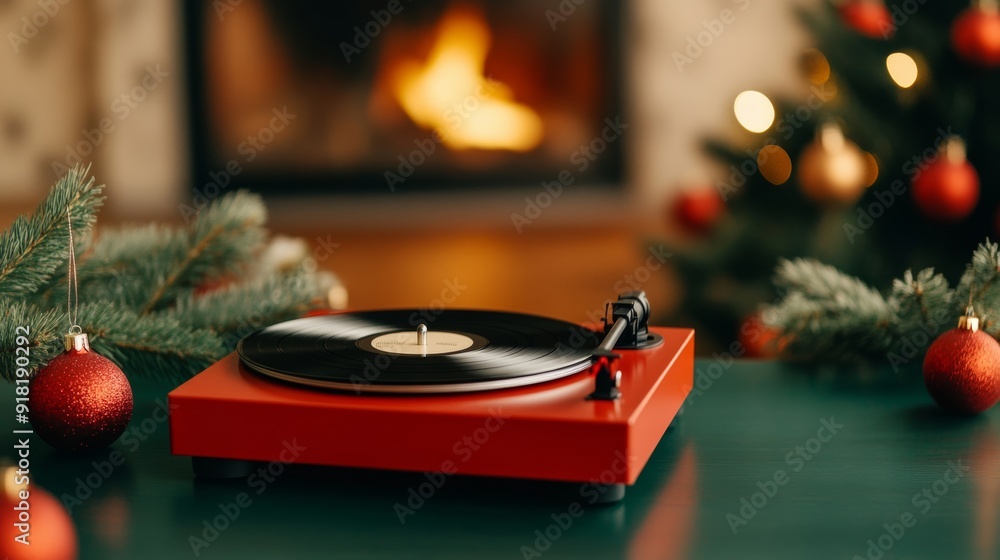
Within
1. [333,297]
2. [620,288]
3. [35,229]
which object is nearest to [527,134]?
[620,288]

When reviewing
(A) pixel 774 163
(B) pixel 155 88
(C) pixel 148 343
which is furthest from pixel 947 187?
(B) pixel 155 88

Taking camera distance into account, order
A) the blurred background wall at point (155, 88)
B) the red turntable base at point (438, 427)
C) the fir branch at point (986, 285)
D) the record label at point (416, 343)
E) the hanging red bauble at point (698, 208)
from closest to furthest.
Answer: the red turntable base at point (438, 427) → the record label at point (416, 343) → the fir branch at point (986, 285) → the hanging red bauble at point (698, 208) → the blurred background wall at point (155, 88)

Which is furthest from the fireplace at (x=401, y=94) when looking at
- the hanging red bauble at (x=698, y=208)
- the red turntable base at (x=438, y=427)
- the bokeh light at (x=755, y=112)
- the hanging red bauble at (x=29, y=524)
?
the hanging red bauble at (x=29, y=524)

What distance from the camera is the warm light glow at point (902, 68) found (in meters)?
1.60

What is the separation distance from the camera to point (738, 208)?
1.88m

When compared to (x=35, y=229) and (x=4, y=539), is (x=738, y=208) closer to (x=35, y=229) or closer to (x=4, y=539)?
(x=35, y=229)

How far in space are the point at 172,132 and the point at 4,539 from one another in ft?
9.76

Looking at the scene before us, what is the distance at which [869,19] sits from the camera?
1625mm

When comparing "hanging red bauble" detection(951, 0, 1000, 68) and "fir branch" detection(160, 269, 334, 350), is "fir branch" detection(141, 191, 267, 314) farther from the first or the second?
"hanging red bauble" detection(951, 0, 1000, 68)

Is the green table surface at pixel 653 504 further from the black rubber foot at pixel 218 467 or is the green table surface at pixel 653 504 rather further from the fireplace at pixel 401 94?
the fireplace at pixel 401 94

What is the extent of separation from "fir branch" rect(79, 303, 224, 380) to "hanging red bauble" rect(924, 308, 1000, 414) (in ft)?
1.71

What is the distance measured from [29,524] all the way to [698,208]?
169cm

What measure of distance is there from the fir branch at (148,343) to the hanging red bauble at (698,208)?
4.46 ft

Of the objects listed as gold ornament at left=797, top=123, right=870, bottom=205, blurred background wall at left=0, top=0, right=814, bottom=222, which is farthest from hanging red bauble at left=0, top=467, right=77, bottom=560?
blurred background wall at left=0, top=0, right=814, bottom=222
